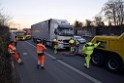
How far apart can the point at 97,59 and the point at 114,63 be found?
5.87ft

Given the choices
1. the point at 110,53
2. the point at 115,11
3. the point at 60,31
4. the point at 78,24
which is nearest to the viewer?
the point at 110,53

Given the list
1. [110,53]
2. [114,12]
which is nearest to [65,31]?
[110,53]

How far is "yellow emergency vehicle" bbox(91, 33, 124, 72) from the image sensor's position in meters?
12.1

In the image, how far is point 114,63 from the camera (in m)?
12.6

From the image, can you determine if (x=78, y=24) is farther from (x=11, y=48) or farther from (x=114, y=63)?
(x=114, y=63)

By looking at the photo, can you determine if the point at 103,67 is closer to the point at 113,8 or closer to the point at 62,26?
the point at 62,26

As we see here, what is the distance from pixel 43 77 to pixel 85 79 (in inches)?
73.8

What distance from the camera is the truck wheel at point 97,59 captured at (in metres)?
13.9

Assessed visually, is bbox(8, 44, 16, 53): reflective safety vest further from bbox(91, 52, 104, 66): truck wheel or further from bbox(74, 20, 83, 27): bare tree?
bbox(74, 20, 83, 27): bare tree

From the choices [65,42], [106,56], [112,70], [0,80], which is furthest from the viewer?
[65,42]

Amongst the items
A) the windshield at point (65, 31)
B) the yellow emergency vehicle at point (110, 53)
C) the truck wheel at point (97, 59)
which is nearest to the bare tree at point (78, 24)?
the windshield at point (65, 31)

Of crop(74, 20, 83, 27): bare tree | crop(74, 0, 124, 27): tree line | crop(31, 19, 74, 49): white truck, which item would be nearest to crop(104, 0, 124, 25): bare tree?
crop(74, 0, 124, 27): tree line

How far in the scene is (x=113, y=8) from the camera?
262 ft

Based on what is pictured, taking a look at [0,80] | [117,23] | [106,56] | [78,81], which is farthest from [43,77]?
[117,23]
